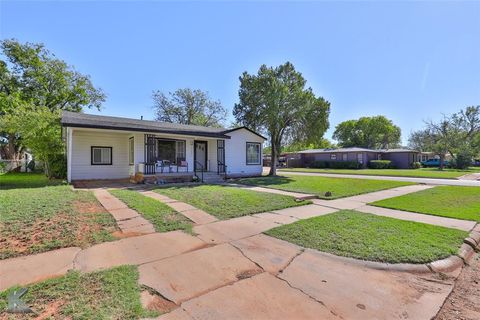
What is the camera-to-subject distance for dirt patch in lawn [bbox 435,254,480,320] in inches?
113

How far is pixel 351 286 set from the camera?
3.34 metres

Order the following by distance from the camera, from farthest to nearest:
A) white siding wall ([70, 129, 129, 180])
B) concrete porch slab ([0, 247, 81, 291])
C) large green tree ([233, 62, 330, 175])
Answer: large green tree ([233, 62, 330, 175])
white siding wall ([70, 129, 129, 180])
concrete porch slab ([0, 247, 81, 291])

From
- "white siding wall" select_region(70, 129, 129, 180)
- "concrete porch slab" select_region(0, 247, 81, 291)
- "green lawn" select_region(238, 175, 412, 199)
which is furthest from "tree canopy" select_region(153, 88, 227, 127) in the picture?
"concrete porch slab" select_region(0, 247, 81, 291)

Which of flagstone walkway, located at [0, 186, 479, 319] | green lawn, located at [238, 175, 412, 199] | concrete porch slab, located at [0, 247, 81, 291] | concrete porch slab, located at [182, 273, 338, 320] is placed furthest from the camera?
green lawn, located at [238, 175, 412, 199]

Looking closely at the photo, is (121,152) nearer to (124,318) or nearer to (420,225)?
(124,318)

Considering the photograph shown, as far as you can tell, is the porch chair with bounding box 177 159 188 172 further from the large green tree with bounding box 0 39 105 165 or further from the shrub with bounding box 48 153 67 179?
the large green tree with bounding box 0 39 105 165

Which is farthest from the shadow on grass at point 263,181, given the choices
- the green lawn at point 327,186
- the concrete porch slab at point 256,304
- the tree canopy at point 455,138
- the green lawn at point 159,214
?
the tree canopy at point 455,138

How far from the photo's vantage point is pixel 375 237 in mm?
5121

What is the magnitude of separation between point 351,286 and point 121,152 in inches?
549

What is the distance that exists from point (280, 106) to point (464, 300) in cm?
1455

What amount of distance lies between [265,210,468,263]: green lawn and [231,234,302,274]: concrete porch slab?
300 mm

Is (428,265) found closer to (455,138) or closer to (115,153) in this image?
(115,153)

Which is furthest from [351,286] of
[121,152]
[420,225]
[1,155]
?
[1,155]

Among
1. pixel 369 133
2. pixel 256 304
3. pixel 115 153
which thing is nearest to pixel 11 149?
pixel 115 153
